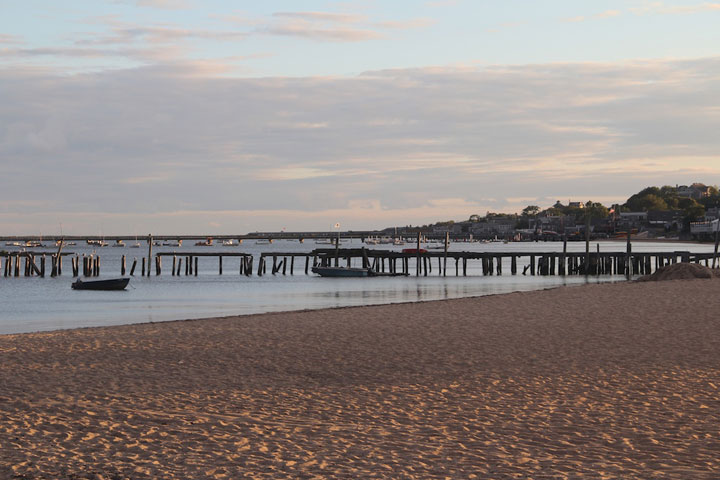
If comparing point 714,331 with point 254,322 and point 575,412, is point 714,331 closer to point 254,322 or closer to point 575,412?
Answer: point 575,412

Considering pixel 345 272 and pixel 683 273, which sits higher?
pixel 683 273

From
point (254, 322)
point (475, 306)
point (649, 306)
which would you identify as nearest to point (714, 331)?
point (649, 306)

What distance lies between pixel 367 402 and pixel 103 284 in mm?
47896

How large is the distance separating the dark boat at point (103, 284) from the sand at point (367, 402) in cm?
3527

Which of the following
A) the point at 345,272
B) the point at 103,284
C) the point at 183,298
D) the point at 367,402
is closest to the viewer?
the point at 367,402

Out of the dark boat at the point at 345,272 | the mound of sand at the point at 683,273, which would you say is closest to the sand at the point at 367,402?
the mound of sand at the point at 683,273

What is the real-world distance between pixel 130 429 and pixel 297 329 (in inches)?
489

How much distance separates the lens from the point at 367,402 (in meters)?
12.4

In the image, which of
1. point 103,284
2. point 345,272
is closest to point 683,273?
point 345,272

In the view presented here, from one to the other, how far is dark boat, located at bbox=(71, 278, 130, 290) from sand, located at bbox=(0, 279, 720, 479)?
35.3 m

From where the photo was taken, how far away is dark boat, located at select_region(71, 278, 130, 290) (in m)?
56.8

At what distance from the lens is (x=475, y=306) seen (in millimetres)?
30266

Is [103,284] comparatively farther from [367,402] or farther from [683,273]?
Result: [367,402]

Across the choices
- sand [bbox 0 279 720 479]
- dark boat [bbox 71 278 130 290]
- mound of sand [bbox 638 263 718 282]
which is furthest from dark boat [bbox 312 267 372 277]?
sand [bbox 0 279 720 479]
